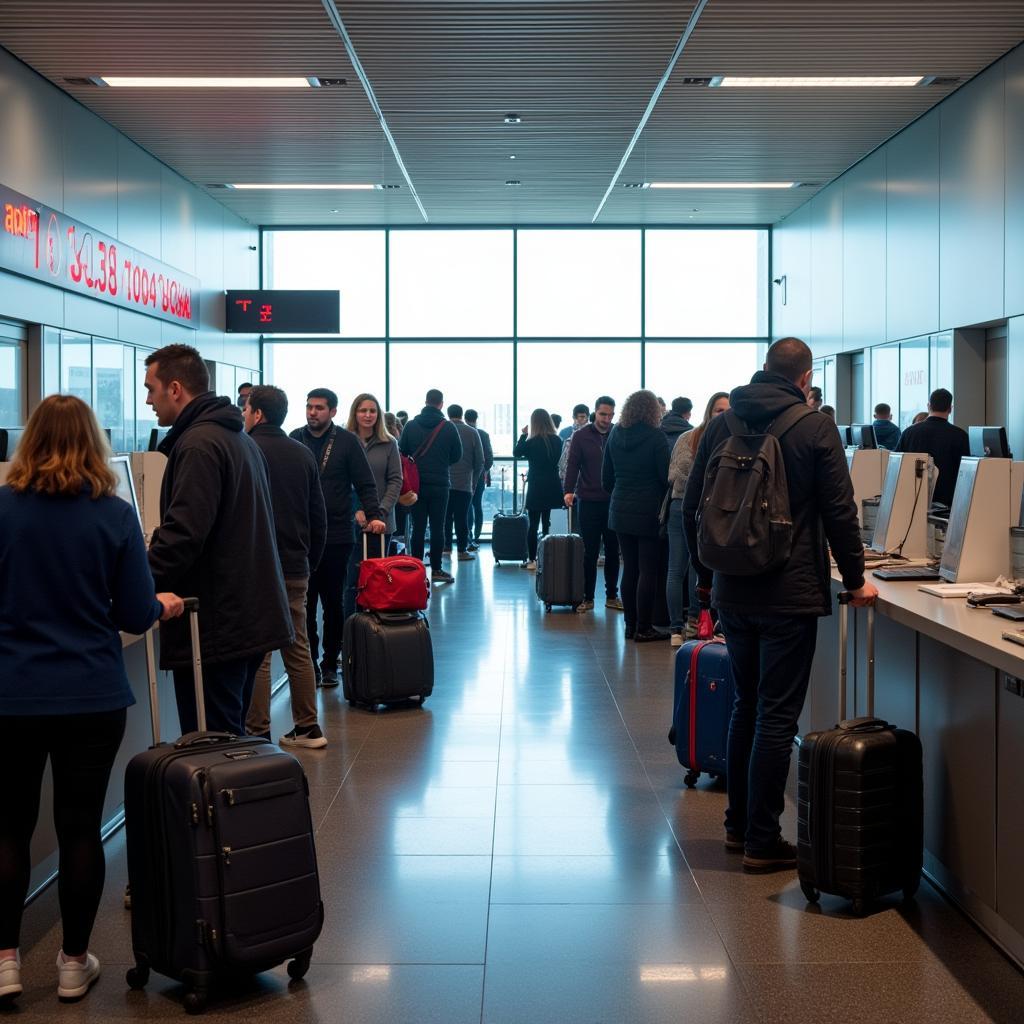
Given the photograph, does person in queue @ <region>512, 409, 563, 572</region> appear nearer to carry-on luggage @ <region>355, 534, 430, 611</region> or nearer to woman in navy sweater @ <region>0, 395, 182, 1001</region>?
carry-on luggage @ <region>355, 534, 430, 611</region>

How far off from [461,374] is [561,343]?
137 centimetres

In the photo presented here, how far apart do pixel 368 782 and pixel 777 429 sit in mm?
2221

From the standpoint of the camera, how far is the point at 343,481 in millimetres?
6527

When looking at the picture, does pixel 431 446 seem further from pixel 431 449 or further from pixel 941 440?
pixel 941 440

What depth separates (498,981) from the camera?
3.15m

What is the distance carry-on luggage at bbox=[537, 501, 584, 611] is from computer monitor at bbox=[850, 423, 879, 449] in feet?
7.22

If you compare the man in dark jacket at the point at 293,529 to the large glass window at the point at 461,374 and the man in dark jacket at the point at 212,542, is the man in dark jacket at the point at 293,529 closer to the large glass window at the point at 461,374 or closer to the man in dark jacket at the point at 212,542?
the man in dark jacket at the point at 212,542

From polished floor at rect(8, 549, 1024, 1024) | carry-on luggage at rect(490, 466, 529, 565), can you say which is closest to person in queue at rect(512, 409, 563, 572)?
carry-on luggage at rect(490, 466, 529, 565)

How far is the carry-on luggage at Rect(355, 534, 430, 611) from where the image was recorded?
6418 millimetres

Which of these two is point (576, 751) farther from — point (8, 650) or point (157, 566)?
point (8, 650)

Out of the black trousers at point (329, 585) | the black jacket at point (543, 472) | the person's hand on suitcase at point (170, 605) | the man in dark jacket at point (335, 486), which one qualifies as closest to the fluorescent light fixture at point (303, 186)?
the black jacket at point (543, 472)

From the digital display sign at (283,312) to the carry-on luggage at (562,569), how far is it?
530 centimetres

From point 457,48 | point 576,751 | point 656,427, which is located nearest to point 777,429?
point 576,751

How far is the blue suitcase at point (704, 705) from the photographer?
189 inches
